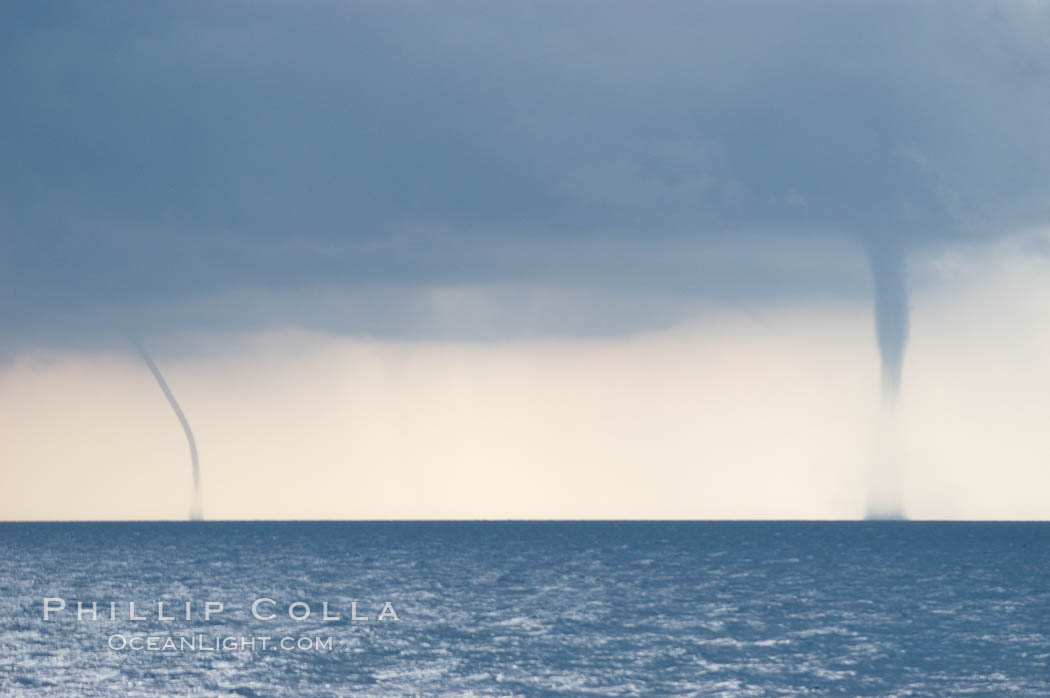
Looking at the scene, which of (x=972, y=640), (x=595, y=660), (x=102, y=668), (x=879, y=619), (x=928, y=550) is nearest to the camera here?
(x=102, y=668)

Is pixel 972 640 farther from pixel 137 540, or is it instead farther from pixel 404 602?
pixel 137 540

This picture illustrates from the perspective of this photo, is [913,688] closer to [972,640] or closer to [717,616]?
[972,640]

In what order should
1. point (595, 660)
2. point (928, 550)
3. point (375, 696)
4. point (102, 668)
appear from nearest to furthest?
point (375, 696)
point (102, 668)
point (595, 660)
point (928, 550)

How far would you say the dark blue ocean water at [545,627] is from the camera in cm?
4834

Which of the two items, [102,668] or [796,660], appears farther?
[796,660]

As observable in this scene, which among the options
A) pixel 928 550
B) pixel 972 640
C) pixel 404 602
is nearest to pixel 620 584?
pixel 404 602

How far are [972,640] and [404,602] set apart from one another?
1423 inches

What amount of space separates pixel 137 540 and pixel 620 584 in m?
121

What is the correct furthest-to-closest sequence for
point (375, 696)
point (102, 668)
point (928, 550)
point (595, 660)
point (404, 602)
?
point (928, 550) → point (404, 602) → point (595, 660) → point (102, 668) → point (375, 696)

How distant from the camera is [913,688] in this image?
4741cm

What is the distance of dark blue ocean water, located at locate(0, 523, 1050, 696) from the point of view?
4834 cm

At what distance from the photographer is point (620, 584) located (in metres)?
99.2

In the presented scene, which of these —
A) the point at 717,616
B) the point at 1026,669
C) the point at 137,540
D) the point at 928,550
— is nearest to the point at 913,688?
the point at 1026,669

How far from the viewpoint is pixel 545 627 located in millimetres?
67625
